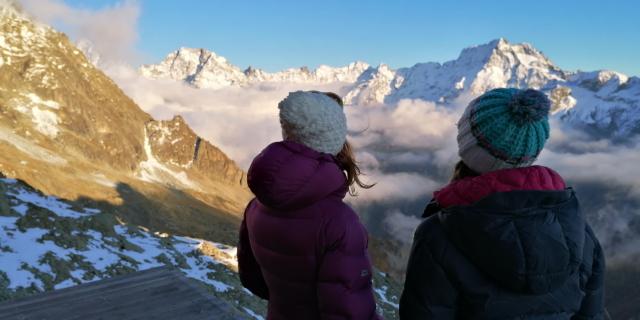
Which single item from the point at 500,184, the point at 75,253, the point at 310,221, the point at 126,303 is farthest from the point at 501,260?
the point at 75,253

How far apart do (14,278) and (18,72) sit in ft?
648

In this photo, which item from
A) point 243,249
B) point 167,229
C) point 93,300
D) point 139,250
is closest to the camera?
point 243,249

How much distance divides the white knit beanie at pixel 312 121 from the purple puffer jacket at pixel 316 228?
181mm

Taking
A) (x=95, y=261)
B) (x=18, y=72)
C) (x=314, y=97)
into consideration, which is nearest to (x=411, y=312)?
(x=314, y=97)

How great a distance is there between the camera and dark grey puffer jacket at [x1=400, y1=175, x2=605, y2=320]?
2.85 metres

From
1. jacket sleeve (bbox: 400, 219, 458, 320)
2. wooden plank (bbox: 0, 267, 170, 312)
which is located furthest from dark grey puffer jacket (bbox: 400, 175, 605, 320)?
wooden plank (bbox: 0, 267, 170, 312)

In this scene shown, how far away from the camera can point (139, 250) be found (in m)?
18.9

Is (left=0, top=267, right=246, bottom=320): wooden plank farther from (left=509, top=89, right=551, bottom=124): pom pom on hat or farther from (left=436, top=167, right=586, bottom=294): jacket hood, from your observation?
(left=509, top=89, right=551, bottom=124): pom pom on hat

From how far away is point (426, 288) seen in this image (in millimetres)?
3094

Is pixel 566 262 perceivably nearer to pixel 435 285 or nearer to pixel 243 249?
pixel 435 285

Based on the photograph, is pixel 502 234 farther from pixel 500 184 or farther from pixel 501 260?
pixel 500 184

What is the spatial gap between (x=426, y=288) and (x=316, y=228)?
844 mm

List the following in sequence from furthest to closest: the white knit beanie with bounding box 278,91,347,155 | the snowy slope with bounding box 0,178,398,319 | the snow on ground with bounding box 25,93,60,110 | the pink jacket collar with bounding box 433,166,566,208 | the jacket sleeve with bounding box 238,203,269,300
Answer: the snow on ground with bounding box 25,93,60,110, the snowy slope with bounding box 0,178,398,319, the jacket sleeve with bounding box 238,203,269,300, the white knit beanie with bounding box 278,91,347,155, the pink jacket collar with bounding box 433,166,566,208

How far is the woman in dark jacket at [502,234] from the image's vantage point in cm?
287
